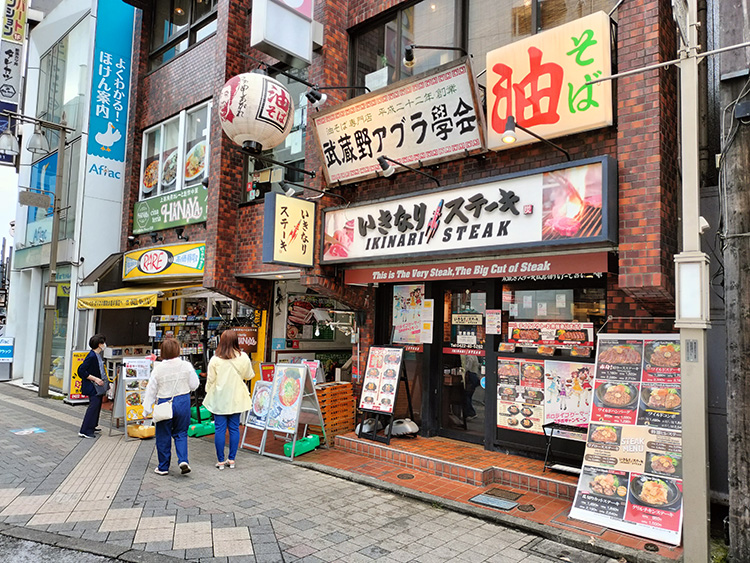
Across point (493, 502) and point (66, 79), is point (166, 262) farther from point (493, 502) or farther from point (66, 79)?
point (493, 502)

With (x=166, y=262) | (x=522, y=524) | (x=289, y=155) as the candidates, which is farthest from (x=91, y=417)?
(x=522, y=524)

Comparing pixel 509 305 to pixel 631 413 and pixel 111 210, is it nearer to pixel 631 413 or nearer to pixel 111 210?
pixel 631 413

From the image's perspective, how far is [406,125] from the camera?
8.04 meters

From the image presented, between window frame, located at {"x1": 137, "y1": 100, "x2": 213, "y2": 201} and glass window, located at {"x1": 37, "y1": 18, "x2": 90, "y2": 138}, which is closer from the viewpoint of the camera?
window frame, located at {"x1": 137, "y1": 100, "x2": 213, "y2": 201}

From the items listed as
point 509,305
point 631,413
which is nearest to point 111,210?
point 509,305

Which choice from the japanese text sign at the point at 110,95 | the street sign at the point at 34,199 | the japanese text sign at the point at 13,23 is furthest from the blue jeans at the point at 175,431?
the japanese text sign at the point at 13,23

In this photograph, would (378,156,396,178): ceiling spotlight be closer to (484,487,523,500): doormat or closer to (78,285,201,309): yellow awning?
(484,487,523,500): doormat

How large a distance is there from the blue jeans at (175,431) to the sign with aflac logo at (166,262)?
5050 mm

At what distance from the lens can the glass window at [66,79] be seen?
15336 millimetres

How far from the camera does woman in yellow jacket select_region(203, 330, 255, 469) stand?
7477 mm

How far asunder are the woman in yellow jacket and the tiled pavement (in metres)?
0.44

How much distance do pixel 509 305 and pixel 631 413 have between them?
2.50 metres

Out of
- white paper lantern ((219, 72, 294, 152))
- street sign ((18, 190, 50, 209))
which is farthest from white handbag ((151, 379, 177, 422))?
street sign ((18, 190, 50, 209))

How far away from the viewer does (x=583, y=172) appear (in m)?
6.04
